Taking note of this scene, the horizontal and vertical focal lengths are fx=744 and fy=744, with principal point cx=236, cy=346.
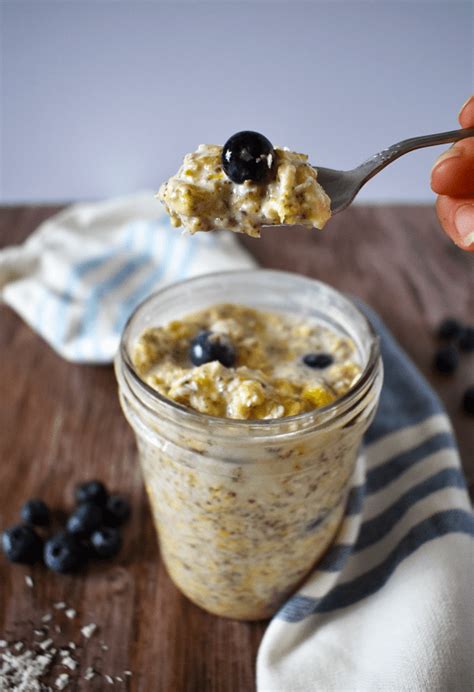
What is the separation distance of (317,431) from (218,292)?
1.59ft

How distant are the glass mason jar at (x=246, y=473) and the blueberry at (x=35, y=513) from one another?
0.26 metres

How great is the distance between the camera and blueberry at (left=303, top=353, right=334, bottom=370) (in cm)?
126

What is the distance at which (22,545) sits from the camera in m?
1.38

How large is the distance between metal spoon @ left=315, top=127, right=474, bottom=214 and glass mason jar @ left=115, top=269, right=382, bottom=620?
0.88 feet

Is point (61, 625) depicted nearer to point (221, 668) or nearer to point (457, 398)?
point (221, 668)

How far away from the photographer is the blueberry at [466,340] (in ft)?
A: 6.32

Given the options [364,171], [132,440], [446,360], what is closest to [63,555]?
[132,440]

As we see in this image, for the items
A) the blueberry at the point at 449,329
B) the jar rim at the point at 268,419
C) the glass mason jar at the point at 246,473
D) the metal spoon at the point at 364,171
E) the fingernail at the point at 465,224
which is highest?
the metal spoon at the point at 364,171

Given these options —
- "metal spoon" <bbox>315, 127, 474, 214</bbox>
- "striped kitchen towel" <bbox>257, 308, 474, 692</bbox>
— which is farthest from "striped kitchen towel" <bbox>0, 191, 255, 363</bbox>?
"metal spoon" <bbox>315, 127, 474, 214</bbox>

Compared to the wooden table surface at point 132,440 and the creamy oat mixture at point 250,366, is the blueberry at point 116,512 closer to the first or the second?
the wooden table surface at point 132,440

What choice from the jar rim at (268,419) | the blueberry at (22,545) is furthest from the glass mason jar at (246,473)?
the blueberry at (22,545)

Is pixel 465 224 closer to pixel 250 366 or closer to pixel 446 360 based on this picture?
pixel 250 366

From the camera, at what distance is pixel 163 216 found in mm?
2252

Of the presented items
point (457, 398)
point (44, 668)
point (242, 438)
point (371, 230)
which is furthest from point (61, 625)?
point (371, 230)
